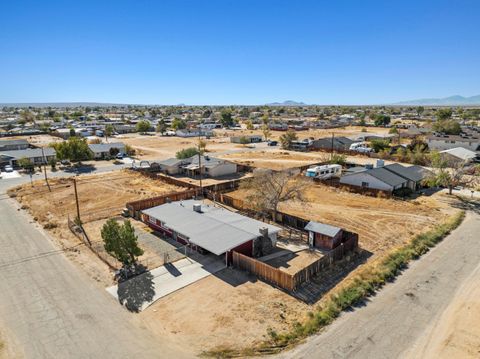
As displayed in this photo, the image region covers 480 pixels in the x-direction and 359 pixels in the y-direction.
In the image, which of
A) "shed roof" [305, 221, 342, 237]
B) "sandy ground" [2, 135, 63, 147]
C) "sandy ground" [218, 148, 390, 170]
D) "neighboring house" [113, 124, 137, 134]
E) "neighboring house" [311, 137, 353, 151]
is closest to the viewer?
"shed roof" [305, 221, 342, 237]

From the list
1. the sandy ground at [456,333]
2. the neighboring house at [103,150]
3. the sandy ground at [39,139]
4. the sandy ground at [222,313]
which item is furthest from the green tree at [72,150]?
the sandy ground at [456,333]

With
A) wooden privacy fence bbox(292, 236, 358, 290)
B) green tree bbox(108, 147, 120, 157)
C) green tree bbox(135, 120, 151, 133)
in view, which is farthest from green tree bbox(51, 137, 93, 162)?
green tree bbox(135, 120, 151, 133)

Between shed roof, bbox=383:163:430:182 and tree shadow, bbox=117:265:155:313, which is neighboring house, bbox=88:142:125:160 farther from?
shed roof, bbox=383:163:430:182

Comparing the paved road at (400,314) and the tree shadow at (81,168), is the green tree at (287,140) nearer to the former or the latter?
the tree shadow at (81,168)

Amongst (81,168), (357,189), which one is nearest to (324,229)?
(357,189)

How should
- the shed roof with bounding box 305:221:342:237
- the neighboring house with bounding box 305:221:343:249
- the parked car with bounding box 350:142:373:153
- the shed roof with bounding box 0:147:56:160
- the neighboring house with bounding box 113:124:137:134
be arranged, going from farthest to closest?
the neighboring house with bounding box 113:124:137:134 < the parked car with bounding box 350:142:373:153 < the shed roof with bounding box 0:147:56:160 < the neighboring house with bounding box 305:221:343:249 < the shed roof with bounding box 305:221:342:237

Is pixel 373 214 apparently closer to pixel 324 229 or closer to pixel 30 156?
pixel 324 229
